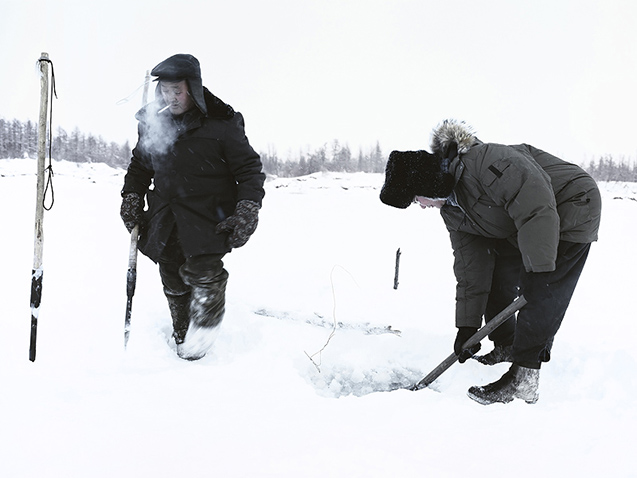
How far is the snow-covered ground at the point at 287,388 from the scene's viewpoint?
5.05ft

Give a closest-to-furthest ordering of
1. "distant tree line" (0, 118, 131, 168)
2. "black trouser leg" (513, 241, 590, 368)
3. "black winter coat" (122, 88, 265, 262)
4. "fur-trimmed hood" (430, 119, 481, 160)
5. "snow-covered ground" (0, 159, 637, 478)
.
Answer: "snow-covered ground" (0, 159, 637, 478) → "black trouser leg" (513, 241, 590, 368) → "fur-trimmed hood" (430, 119, 481, 160) → "black winter coat" (122, 88, 265, 262) → "distant tree line" (0, 118, 131, 168)

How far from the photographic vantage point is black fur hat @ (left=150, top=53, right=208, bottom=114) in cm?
245

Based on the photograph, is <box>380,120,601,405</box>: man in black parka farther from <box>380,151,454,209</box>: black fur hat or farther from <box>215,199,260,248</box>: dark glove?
<box>215,199,260,248</box>: dark glove

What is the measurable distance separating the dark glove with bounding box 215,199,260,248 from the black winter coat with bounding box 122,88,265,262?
6 cm

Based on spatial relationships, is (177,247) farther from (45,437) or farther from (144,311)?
(45,437)

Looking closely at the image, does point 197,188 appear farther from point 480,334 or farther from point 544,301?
point 544,301

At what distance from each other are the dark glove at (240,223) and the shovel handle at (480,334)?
155cm

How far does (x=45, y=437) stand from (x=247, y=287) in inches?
151

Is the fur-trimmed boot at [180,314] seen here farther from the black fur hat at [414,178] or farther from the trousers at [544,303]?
the trousers at [544,303]

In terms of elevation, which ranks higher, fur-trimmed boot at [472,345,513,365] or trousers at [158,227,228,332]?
trousers at [158,227,228,332]

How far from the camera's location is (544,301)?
2.43 meters

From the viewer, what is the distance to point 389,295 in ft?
17.2

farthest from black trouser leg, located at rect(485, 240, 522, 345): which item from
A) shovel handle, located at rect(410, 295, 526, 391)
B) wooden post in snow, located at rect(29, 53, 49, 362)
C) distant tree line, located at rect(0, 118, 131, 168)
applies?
distant tree line, located at rect(0, 118, 131, 168)

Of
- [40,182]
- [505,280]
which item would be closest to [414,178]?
[505,280]
